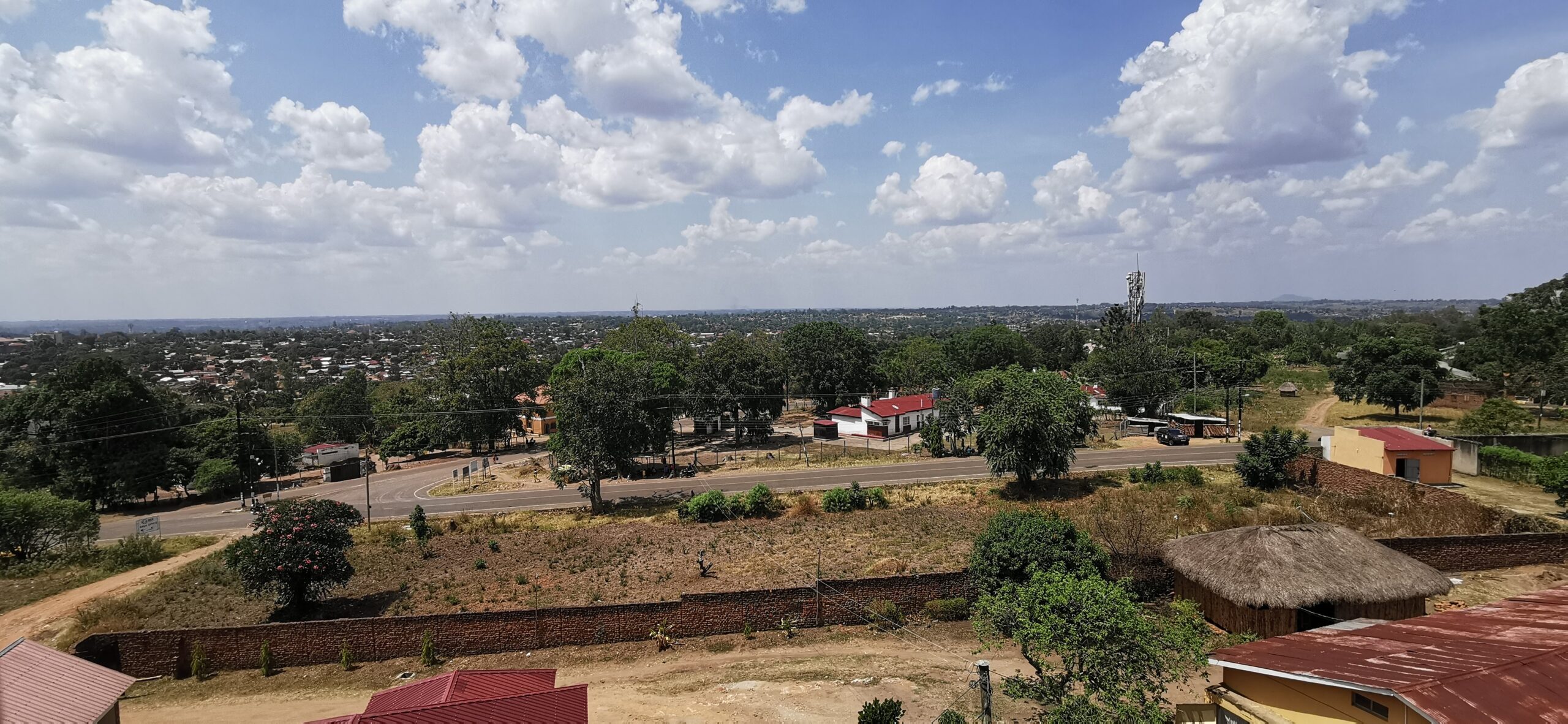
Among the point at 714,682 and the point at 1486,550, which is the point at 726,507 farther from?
the point at 1486,550

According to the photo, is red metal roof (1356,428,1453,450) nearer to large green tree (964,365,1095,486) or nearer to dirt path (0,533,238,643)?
large green tree (964,365,1095,486)

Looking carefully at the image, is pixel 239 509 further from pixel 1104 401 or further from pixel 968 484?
pixel 1104 401

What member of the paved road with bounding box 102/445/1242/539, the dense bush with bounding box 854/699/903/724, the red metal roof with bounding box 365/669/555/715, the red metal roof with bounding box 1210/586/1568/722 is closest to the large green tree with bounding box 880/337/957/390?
the paved road with bounding box 102/445/1242/539

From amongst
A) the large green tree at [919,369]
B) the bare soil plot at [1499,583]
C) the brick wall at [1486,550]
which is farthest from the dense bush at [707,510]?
the large green tree at [919,369]

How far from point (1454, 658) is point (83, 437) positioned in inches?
2271

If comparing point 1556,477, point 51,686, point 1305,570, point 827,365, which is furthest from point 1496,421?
point 51,686

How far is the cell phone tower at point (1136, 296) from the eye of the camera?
95375 mm

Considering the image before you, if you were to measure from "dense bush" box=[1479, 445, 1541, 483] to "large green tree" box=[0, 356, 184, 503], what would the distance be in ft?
241

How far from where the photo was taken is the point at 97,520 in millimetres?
30609

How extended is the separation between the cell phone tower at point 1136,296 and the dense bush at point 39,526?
102102mm

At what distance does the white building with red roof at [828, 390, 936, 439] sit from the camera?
6050cm

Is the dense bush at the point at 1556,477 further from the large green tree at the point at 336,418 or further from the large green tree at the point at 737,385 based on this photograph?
the large green tree at the point at 336,418

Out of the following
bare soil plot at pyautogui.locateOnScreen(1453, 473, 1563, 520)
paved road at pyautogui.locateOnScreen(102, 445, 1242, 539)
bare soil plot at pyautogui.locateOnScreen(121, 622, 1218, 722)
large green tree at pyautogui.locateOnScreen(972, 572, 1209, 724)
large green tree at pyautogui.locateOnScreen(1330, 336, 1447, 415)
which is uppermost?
large green tree at pyautogui.locateOnScreen(1330, 336, 1447, 415)

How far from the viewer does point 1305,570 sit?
728 inches
